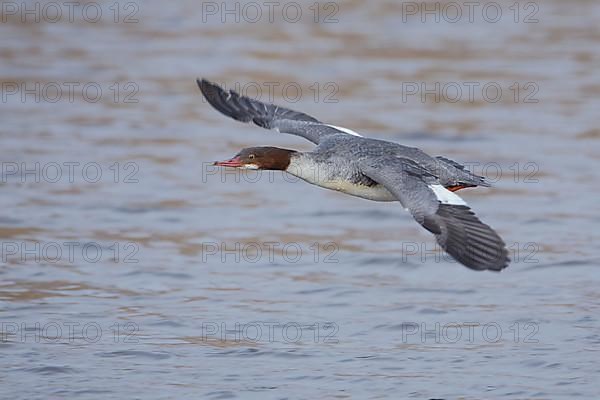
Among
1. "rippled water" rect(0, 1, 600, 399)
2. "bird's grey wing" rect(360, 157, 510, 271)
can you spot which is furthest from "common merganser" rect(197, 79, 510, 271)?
"rippled water" rect(0, 1, 600, 399)

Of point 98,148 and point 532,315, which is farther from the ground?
point 98,148

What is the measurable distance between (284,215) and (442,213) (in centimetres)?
433

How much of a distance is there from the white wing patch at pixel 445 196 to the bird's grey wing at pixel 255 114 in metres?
1.57

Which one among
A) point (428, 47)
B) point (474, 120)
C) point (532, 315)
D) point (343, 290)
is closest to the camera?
point (532, 315)

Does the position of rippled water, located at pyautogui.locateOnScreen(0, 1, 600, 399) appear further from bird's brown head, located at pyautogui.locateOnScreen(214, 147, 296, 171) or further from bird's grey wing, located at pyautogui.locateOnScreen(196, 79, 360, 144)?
bird's grey wing, located at pyautogui.locateOnScreen(196, 79, 360, 144)

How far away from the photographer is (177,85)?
17.7m

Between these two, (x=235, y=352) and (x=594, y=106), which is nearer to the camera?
(x=235, y=352)

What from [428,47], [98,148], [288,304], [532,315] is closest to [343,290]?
[288,304]

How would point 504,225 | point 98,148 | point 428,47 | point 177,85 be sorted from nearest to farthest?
1. point 504,225
2. point 98,148
3. point 177,85
4. point 428,47

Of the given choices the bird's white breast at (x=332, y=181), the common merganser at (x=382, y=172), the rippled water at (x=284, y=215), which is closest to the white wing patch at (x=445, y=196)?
the common merganser at (x=382, y=172)

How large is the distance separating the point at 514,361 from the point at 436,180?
1.33m

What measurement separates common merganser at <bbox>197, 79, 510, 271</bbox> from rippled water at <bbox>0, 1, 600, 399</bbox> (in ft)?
3.13

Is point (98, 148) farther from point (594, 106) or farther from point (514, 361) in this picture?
point (514, 361)

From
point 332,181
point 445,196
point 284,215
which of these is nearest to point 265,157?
point 332,181
